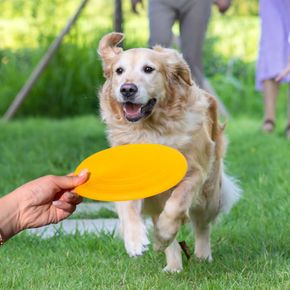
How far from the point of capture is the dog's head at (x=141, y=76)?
4133 mm

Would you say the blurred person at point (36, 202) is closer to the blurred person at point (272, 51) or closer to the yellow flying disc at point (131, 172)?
the yellow flying disc at point (131, 172)

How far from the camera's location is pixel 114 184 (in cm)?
356

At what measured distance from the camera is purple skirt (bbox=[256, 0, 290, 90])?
827cm

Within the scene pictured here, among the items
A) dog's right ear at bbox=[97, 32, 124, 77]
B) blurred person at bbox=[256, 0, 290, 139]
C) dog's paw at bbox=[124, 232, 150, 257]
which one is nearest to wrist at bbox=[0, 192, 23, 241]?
dog's paw at bbox=[124, 232, 150, 257]

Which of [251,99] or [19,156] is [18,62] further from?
[19,156]

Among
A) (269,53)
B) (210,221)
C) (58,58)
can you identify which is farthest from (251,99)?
(210,221)

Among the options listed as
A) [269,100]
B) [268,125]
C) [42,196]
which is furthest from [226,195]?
[268,125]

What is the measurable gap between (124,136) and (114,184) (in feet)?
2.39

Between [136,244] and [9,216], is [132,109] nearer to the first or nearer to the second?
[136,244]

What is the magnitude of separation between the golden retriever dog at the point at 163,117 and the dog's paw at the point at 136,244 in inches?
4.8

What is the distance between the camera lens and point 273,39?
8.50m

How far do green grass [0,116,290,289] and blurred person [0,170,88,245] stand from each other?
0.45m

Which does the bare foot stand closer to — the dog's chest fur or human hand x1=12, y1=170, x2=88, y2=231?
the dog's chest fur

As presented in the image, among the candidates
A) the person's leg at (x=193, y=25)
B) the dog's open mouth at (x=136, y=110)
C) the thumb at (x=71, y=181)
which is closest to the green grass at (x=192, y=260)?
the thumb at (x=71, y=181)
